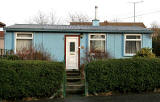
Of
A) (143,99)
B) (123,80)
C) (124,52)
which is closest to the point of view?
(143,99)

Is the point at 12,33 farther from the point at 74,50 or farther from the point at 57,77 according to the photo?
the point at 57,77

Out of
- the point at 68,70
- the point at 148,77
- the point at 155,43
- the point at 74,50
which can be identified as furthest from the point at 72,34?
the point at 155,43

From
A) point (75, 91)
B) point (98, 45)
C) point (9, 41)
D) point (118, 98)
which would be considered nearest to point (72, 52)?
point (98, 45)

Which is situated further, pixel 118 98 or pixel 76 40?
pixel 76 40

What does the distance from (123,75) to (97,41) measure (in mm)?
3912

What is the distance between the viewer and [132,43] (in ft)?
34.4

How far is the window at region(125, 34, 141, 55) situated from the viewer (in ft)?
34.3

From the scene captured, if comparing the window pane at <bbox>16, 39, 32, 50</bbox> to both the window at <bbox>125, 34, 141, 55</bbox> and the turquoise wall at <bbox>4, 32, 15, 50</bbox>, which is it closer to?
the turquoise wall at <bbox>4, 32, 15, 50</bbox>

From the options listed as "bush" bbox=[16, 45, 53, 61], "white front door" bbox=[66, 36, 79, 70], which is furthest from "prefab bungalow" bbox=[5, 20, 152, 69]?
"bush" bbox=[16, 45, 53, 61]

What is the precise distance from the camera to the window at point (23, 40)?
32.8 feet

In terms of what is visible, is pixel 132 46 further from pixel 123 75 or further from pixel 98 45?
pixel 123 75

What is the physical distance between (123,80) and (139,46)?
14.6 feet

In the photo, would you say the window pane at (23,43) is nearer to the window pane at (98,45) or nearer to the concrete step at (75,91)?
the window pane at (98,45)

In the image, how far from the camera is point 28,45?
1005 cm
